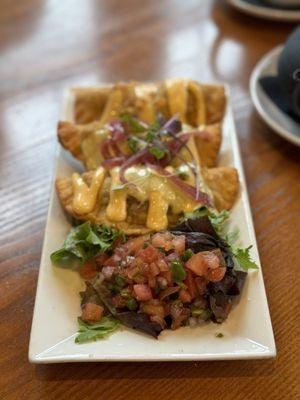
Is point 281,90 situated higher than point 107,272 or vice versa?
point 107,272

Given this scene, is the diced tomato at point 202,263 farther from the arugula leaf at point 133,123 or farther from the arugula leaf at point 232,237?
the arugula leaf at point 133,123

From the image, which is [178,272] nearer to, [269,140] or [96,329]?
[96,329]

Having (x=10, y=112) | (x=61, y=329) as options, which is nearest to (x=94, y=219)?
(x=61, y=329)

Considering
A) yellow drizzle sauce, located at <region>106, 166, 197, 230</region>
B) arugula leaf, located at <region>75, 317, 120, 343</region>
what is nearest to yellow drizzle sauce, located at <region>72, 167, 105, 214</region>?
yellow drizzle sauce, located at <region>106, 166, 197, 230</region>

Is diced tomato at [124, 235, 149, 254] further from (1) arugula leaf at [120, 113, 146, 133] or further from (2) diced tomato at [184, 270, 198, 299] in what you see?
(1) arugula leaf at [120, 113, 146, 133]

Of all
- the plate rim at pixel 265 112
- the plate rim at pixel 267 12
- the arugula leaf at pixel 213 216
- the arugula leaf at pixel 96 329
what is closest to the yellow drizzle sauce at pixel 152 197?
the arugula leaf at pixel 213 216

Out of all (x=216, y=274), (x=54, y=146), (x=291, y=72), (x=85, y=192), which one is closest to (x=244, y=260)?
(x=216, y=274)
